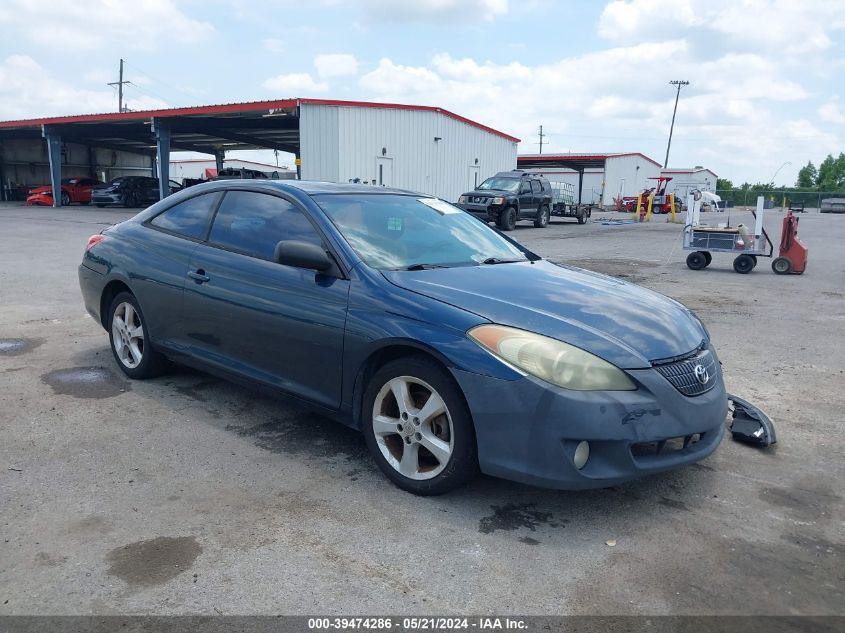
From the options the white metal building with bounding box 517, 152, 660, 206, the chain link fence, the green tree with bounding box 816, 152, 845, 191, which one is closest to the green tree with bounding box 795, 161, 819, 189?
the green tree with bounding box 816, 152, 845, 191

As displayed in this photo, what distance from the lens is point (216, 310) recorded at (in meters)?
4.29

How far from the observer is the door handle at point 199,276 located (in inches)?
173

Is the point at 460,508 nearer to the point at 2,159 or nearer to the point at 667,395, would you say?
the point at 667,395

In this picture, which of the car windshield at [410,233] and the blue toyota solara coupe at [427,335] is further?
the car windshield at [410,233]

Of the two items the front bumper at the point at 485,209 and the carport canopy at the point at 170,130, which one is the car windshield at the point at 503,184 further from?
the carport canopy at the point at 170,130

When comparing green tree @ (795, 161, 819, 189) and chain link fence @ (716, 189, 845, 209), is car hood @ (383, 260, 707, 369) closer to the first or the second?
chain link fence @ (716, 189, 845, 209)

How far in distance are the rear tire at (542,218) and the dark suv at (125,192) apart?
58.2 feet

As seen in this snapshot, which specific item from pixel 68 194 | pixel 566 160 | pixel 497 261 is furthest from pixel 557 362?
pixel 566 160

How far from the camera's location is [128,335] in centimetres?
514

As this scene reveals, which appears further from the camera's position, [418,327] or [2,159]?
[2,159]

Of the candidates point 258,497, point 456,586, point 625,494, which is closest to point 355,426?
point 258,497

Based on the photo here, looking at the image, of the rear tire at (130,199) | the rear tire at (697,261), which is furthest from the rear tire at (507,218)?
the rear tire at (130,199)

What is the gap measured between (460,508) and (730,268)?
40.1ft

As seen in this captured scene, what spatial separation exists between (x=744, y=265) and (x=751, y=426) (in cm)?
965
